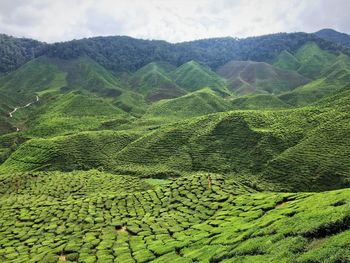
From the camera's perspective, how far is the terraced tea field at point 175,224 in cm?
2302

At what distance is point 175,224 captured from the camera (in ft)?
133

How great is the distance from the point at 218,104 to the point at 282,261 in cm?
15338

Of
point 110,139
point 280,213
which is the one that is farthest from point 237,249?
point 110,139

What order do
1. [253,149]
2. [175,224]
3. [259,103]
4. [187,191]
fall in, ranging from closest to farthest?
[175,224], [187,191], [253,149], [259,103]

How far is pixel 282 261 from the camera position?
65.2 ft

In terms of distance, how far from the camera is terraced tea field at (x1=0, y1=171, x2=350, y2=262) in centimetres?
2302

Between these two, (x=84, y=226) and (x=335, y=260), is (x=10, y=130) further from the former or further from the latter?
(x=335, y=260)

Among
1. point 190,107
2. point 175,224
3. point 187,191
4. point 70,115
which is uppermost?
point 70,115

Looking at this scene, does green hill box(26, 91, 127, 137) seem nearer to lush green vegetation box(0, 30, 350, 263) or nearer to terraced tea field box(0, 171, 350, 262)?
lush green vegetation box(0, 30, 350, 263)

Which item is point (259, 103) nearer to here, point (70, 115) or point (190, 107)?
point (190, 107)

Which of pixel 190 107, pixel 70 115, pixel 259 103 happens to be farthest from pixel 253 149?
pixel 70 115

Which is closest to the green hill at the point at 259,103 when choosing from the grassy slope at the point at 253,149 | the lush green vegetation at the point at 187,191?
the lush green vegetation at the point at 187,191

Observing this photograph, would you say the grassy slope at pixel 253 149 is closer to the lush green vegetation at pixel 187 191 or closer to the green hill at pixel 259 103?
the lush green vegetation at pixel 187 191

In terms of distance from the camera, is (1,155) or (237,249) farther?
(1,155)
